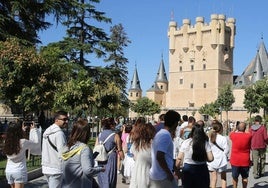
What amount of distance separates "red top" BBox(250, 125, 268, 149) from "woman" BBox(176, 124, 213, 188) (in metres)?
6.43

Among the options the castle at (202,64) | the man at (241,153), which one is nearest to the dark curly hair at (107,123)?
the man at (241,153)

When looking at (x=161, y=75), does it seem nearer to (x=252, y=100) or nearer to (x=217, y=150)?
(x=252, y=100)

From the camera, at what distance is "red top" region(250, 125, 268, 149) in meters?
13.5

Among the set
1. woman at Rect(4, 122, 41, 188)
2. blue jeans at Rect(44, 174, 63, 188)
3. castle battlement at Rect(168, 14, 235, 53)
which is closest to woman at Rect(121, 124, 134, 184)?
woman at Rect(4, 122, 41, 188)

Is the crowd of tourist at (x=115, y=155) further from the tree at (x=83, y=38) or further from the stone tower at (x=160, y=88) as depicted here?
the stone tower at (x=160, y=88)

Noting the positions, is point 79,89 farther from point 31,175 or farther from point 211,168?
point 211,168

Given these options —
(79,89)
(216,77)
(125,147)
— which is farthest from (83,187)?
(216,77)

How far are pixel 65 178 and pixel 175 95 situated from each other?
102 m

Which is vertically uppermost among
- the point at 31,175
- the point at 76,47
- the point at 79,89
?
the point at 76,47

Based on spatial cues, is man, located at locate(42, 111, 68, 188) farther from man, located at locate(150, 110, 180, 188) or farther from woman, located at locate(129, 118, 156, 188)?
man, located at locate(150, 110, 180, 188)

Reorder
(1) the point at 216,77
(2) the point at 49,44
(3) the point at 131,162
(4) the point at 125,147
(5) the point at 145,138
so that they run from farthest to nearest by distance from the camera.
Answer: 1. (1) the point at 216,77
2. (2) the point at 49,44
3. (4) the point at 125,147
4. (3) the point at 131,162
5. (5) the point at 145,138

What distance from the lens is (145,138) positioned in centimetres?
696

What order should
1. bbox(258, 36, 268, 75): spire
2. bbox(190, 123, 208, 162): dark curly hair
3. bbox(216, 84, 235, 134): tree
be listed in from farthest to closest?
bbox(258, 36, 268, 75): spire
bbox(216, 84, 235, 134): tree
bbox(190, 123, 208, 162): dark curly hair

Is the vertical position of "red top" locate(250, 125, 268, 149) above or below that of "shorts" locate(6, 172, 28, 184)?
above
